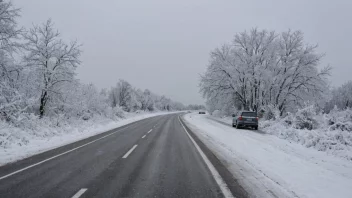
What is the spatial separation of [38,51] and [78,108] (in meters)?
7.09

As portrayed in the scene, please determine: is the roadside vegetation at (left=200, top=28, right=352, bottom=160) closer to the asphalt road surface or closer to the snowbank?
the snowbank

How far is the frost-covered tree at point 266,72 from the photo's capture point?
94.8 ft

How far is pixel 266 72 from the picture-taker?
1142 inches

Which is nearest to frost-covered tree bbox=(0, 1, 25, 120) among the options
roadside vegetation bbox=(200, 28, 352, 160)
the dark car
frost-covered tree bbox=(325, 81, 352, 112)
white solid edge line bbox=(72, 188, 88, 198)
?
white solid edge line bbox=(72, 188, 88, 198)

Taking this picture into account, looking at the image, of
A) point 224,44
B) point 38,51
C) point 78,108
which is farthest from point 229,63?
point 38,51

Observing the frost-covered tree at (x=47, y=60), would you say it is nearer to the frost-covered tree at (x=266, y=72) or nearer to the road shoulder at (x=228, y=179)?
the road shoulder at (x=228, y=179)

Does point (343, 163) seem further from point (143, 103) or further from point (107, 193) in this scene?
point (143, 103)

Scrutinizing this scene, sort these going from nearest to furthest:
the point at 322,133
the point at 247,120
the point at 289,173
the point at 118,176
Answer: the point at 118,176, the point at 289,173, the point at 322,133, the point at 247,120

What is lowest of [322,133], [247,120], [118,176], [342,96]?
[118,176]

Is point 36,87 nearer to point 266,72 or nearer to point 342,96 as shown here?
point 266,72

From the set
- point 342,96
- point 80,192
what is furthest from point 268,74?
point 342,96

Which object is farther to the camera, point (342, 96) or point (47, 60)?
point (342, 96)

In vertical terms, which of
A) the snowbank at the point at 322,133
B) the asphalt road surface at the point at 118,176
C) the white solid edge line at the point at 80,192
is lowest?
the asphalt road surface at the point at 118,176

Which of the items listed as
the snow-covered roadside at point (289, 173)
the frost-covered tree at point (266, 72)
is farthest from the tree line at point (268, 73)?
the snow-covered roadside at point (289, 173)
